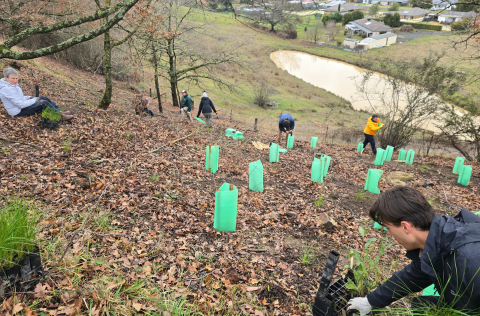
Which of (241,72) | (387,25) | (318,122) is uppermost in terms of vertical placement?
(387,25)

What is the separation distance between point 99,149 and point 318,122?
17.4 meters

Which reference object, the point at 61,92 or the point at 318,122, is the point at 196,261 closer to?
the point at 61,92

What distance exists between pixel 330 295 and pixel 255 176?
3393 millimetres

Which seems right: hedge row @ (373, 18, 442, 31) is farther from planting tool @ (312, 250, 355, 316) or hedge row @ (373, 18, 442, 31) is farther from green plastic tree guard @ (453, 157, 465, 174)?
planting tool @ (312, 250, 355, 316)

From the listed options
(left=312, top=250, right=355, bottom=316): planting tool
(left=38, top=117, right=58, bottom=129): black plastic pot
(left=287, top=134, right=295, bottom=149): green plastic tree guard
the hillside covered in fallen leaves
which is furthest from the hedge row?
(left=312, top=250, right=355, bottom=316): planting tool

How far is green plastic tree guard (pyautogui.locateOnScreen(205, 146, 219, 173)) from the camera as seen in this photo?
609cm

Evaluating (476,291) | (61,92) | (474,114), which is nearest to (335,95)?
(474,114)

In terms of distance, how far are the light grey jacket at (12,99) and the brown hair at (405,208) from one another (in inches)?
279

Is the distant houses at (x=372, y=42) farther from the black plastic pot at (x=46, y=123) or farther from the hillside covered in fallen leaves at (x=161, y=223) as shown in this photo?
the black plastic pot at (x=46, y=123)

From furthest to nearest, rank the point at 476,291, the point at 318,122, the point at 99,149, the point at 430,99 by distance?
the point at 318,122 → the point at 430,99 → the point at 99,149 → the point at 476,291

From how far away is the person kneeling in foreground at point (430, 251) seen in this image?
1.56m

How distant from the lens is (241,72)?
2900 cm

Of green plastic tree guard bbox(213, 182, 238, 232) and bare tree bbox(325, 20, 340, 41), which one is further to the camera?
bare tree bbox(325, 20, 340, 41)

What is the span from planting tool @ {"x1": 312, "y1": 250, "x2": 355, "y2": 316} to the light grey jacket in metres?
6.85
